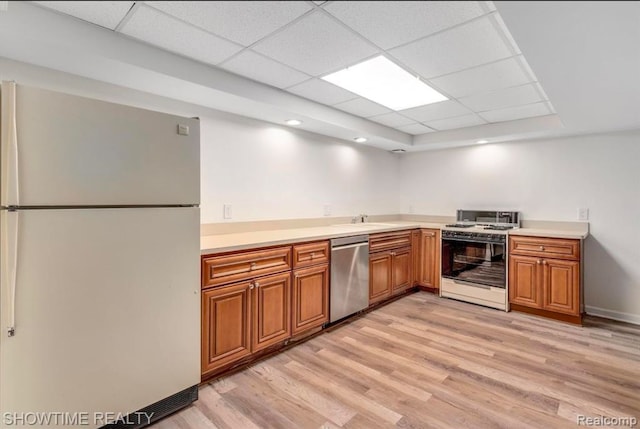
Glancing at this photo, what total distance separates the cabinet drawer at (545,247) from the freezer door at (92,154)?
339 cm

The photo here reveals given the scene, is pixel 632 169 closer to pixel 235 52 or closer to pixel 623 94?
pixel 623 94

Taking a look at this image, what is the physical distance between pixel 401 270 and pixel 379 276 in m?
0.51

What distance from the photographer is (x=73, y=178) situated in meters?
1.53

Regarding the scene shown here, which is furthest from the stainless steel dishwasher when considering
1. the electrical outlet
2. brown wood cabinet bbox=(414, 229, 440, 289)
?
the electrical outlet

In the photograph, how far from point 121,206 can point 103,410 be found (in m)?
1.03

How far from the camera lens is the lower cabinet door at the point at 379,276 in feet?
11.6

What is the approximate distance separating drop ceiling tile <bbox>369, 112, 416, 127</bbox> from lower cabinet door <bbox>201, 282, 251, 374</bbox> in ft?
7.50

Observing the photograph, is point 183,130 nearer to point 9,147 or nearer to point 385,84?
point 9,147

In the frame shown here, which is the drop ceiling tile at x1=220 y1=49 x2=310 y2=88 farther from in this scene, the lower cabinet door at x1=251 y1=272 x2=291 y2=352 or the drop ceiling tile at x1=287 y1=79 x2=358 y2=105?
the lower cabinet door at x1=251 y1=272 x2=291 y2=352

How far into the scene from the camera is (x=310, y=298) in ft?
9.39

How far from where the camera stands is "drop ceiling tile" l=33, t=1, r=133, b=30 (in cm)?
155

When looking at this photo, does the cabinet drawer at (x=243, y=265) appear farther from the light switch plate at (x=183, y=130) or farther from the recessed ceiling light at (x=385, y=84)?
the recessed ceiling light at (x=385, y=84)

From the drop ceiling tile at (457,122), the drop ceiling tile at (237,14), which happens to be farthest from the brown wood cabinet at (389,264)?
the drop ceiling tile at (237,14)

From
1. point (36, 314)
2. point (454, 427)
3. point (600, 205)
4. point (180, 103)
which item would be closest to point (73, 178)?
point (36, 314)
